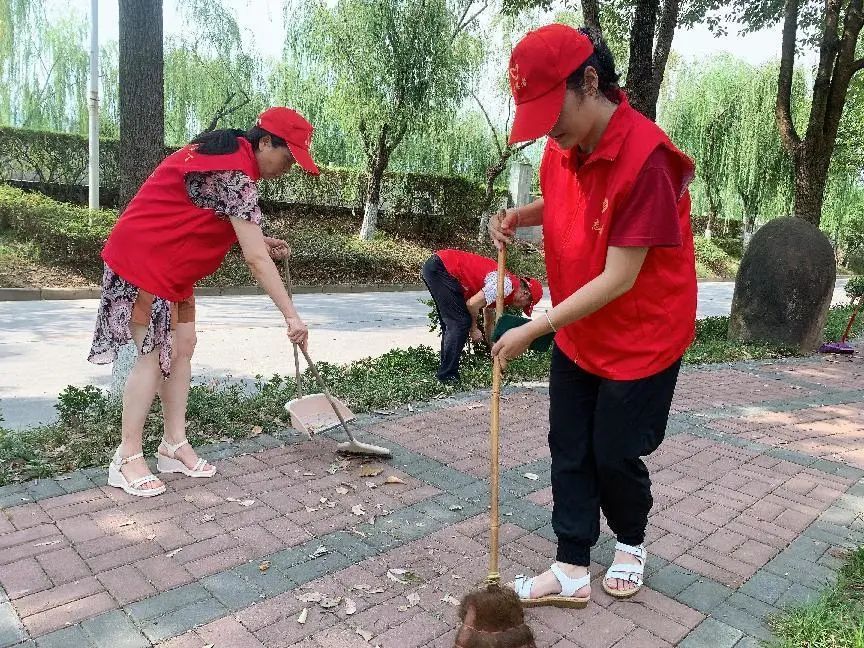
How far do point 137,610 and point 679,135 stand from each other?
24.4 m

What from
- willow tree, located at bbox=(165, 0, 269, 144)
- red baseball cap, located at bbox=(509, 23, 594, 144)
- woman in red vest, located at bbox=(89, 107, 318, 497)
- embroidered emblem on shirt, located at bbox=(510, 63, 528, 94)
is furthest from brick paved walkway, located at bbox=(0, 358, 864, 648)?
willow tree, located at bbox=(165, 0, 269, 144)

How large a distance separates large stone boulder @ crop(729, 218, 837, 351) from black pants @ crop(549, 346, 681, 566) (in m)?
6.35

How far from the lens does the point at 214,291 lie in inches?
492

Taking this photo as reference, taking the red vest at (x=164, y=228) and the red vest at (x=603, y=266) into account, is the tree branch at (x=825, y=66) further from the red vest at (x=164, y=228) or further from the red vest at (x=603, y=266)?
the red vest at (x=164, y=228)

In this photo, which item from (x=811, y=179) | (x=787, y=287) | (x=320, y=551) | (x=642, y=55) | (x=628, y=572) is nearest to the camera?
(x=628, y=572)

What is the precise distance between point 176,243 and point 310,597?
1602 mm

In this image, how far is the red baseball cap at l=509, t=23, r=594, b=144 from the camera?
185 centimetres

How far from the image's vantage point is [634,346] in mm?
2162

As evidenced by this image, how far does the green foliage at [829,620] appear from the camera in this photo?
7.35ft

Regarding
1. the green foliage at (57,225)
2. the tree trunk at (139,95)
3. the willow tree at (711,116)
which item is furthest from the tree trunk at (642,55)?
the willow tree at (711,116)

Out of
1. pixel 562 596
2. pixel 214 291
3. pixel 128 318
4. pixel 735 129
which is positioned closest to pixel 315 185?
pixel 214 291

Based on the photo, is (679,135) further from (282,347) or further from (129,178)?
(129,178)

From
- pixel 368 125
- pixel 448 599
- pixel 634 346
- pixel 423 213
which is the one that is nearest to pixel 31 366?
pixel 448 599

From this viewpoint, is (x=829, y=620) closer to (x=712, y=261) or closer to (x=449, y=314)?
(x=449, y=314)
